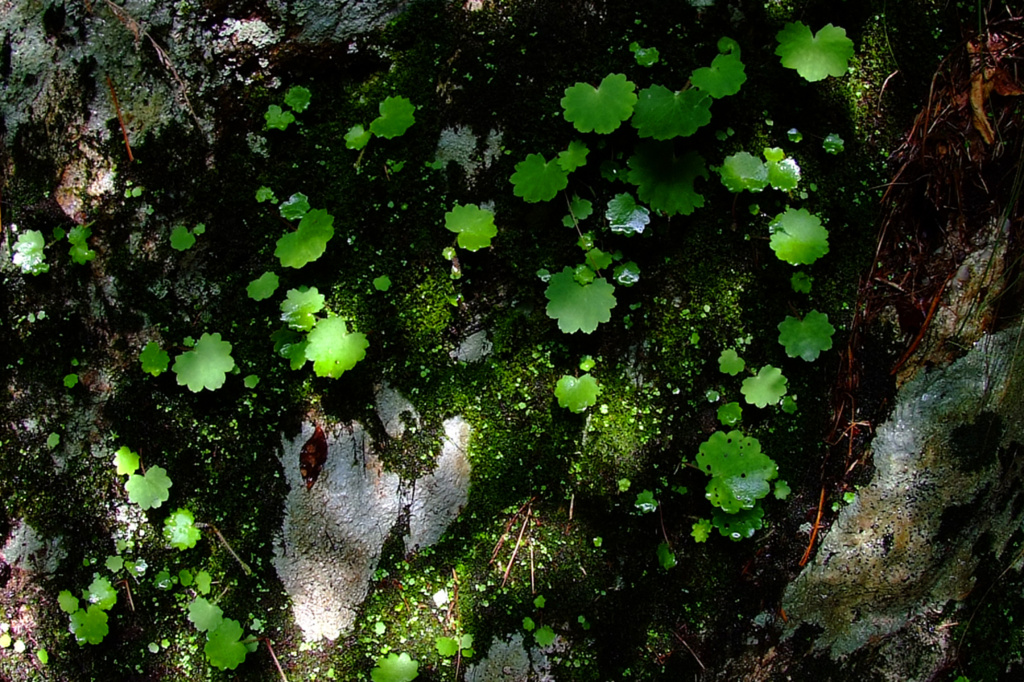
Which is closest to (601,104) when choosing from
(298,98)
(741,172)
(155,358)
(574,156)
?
(574,156)

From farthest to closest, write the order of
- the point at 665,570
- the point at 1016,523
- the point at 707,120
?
the point at 1016,523
the point at 665,570
the point at 707,120

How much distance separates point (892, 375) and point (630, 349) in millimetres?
896

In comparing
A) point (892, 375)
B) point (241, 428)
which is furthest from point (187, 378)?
point (892, 375)

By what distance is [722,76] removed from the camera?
2.07 meters

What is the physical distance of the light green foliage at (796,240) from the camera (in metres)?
2.14

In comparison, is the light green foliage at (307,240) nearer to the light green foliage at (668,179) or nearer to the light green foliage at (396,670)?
the light green foliage at (668,179)

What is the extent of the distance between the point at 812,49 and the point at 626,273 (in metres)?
0.89

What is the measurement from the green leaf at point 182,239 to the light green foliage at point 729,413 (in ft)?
5.94

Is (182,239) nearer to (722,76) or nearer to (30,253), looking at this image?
(30,253)

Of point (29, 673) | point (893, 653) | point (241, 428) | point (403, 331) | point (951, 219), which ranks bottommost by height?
point (29, 673)

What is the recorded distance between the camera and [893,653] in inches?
91.8

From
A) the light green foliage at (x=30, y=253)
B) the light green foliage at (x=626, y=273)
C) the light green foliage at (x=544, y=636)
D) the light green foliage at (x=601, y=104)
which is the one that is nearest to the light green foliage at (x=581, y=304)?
the light green foliage at (x=626, y=273)

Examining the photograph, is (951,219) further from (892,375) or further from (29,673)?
(29,673)

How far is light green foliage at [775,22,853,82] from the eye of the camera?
2.08 metres
